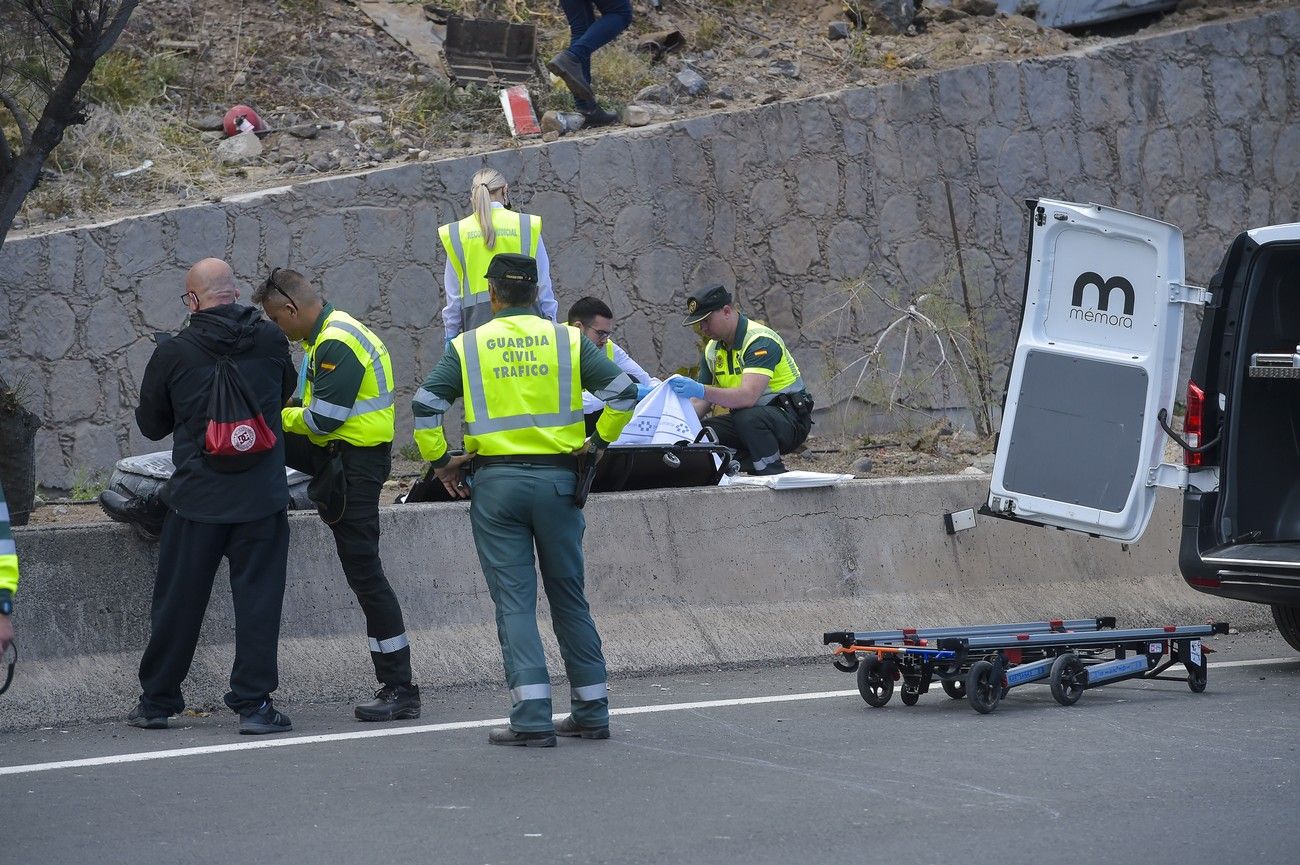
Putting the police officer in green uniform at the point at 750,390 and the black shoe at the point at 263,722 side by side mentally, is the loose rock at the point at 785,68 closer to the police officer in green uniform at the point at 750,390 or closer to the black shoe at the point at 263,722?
the police officer in green uniform at the point at 750,390

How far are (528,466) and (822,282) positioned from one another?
23.7 ft

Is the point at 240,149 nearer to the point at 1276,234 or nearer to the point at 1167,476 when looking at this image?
the point at 1167,476

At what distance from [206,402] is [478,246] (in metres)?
2.86

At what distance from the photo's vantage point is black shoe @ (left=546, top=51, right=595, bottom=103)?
501 inches

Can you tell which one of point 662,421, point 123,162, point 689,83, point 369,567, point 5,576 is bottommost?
point 369,567

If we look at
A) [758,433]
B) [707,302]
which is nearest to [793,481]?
[758,433]

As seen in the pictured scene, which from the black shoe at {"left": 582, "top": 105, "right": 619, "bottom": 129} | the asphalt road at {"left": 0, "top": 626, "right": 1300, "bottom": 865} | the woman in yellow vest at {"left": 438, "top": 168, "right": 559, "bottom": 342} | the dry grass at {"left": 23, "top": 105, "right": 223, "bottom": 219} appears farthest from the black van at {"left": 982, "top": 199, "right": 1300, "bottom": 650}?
the dry grass at {"left": 23, "top": 105, "right": 223, "bottom": 219}

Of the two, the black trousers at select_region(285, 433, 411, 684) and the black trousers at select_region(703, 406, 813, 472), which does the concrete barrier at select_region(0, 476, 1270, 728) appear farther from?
the black trousers at select_region(703, 406, 813, 472)

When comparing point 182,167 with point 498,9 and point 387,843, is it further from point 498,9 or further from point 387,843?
point 387,843

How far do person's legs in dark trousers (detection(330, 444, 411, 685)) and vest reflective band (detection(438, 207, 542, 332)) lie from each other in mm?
2312

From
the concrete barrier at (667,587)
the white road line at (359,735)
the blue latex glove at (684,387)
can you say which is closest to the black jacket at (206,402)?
the concrete barrier at (667,587)

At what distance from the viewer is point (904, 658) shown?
24.7 ft

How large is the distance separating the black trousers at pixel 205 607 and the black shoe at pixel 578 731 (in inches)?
49.0

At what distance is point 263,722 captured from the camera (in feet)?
23.3
